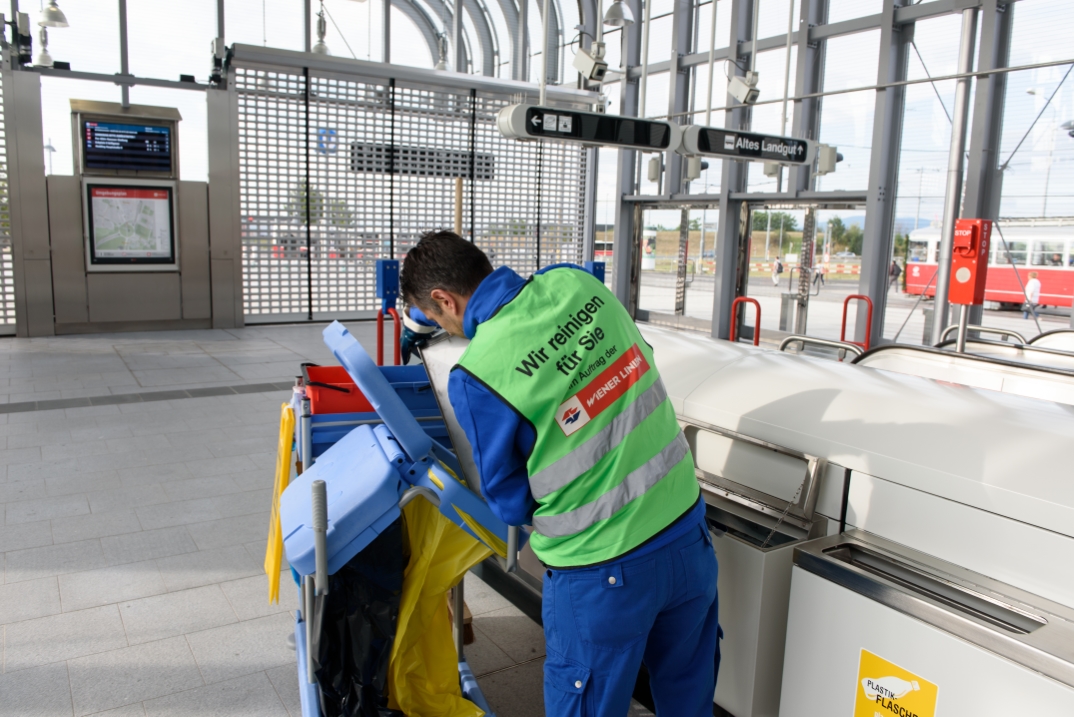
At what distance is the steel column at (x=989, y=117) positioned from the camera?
7797 millimetres

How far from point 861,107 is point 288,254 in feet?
25.0

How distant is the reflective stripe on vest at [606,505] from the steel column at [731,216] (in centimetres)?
997

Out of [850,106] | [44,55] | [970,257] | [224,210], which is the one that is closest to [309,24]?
[224,210]

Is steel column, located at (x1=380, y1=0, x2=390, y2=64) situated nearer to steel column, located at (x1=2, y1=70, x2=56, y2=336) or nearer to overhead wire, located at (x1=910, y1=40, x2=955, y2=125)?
steel column, located at (x1=2, y1=70, x2=56, y2=336)

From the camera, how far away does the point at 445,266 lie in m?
1.67

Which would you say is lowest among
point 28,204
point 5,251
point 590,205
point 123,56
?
point 5,251

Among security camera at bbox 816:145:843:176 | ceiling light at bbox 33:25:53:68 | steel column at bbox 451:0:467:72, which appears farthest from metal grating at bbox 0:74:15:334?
security camera at bbox 816:145:843:176

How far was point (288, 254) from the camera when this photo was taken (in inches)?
417

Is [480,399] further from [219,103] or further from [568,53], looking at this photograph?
[568,53]

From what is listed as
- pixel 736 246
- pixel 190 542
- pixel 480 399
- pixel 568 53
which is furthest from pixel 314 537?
pixel 568 53

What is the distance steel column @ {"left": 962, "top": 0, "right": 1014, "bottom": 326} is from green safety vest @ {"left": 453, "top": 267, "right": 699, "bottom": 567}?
302 inches

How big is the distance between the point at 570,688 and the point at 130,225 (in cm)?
979

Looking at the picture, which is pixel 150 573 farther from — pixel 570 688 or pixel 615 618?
pixel 615 618

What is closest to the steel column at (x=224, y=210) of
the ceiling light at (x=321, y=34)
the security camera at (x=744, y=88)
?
the ceiling light at (x=321, y=34)
